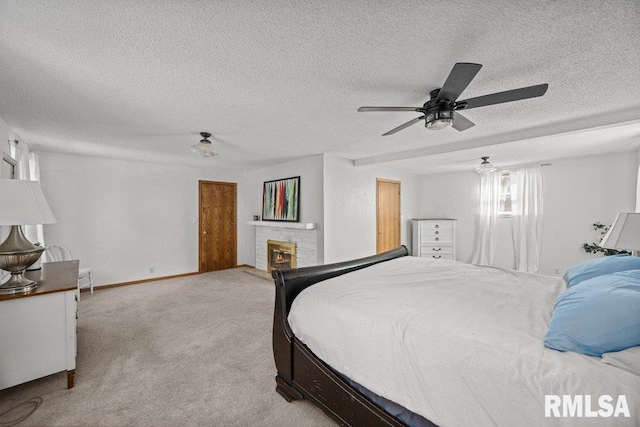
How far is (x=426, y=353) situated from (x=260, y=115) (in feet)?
8.04

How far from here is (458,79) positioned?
1.59 m

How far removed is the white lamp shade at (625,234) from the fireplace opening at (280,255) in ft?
13.2

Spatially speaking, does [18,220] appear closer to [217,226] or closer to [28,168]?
[28,168]

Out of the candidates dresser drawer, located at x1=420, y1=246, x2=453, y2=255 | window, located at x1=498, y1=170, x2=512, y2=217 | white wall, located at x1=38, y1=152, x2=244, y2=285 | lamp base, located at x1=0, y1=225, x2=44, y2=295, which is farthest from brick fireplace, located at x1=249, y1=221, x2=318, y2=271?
window, located at x1=498, y1=170, x2=512, y2=217

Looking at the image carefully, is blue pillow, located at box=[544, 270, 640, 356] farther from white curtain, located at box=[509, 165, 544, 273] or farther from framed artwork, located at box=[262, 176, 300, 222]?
white curtain, located at box=[509, 165, 544, 273]

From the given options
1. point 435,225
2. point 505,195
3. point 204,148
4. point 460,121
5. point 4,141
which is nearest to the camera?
point 460,121

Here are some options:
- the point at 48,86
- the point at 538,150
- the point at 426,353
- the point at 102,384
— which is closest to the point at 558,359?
the point at 426,353

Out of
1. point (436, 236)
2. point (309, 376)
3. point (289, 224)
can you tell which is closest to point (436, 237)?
point (436, 236)

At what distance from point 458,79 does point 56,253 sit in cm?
569

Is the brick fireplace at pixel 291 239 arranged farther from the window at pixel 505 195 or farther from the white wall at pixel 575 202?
the window at pixel 505 195

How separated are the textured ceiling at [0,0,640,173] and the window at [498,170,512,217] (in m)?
2.13

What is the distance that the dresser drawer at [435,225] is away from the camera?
19.2 feet

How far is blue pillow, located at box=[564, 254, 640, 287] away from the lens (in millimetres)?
1739

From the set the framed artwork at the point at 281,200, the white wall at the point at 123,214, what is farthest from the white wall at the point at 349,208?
the white wall at the point at 123,214
